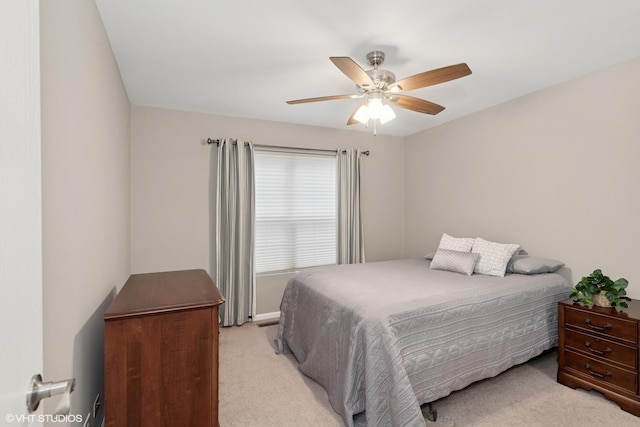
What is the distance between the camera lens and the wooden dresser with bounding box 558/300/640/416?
78.9 inches

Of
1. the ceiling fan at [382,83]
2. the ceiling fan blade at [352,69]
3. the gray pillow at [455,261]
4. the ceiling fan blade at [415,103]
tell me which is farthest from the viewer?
the gray pillow at [455,261]

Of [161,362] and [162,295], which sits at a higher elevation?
[162,295]

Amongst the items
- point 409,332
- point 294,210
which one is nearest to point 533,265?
point 409,332

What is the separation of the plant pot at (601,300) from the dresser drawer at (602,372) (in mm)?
396

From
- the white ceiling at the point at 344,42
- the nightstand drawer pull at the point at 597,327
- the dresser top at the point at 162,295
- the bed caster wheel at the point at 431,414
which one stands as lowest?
the bed caster wheel at the point at 431,414

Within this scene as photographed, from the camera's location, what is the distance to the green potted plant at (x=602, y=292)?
2158 mm

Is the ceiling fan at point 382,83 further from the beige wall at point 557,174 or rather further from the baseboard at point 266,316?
the baseboard at point 266,316

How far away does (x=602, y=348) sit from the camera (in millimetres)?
2146

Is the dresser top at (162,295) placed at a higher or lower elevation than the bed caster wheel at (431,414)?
higher

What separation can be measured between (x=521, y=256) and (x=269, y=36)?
9.80ft

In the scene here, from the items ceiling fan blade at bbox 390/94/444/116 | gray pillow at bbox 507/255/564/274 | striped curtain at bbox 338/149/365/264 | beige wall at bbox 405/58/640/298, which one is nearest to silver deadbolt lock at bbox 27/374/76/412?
ceiling fan blade at bbox 390/94/444/116

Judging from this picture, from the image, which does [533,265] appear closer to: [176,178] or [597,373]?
[597,373]

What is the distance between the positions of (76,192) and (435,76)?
80.2 inches

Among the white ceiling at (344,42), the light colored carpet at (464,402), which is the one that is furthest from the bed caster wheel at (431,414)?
the white ceiling at (344,42)
